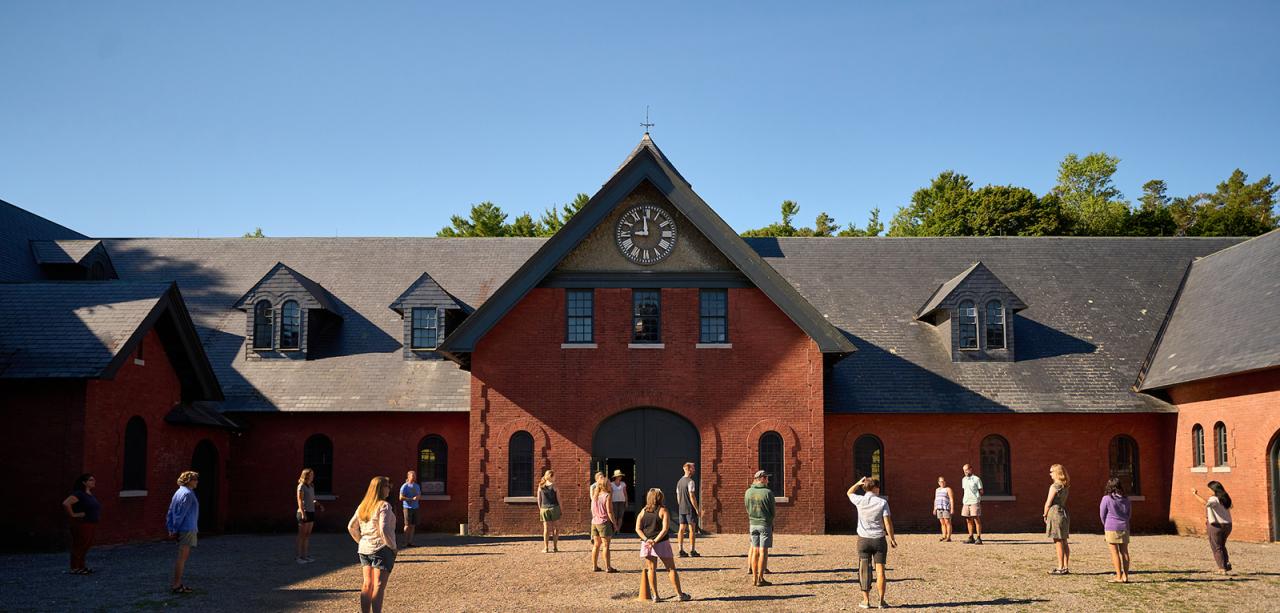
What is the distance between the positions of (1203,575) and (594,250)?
15.4 metres

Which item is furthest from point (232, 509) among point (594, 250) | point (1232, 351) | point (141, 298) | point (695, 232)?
point (1232, 351)

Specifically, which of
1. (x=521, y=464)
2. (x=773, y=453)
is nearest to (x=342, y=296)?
(x=521, y=464)

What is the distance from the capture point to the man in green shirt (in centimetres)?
1731

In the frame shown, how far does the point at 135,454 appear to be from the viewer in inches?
1026

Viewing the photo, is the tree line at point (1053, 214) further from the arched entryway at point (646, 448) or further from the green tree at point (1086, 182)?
the arched entryway at point (646, 448)

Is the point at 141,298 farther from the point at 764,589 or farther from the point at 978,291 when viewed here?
the point at 978,291

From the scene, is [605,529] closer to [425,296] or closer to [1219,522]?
[1219,522]

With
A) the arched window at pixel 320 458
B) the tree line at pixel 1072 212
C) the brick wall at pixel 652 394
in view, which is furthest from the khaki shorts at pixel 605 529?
the tree line at pixel 1072 212

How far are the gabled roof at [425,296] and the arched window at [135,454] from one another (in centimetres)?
778

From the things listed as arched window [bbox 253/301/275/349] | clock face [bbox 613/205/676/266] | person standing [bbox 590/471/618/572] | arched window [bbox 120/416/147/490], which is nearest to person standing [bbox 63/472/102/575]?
arched window [bbox 120/416/147/490]

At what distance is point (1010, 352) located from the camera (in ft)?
102

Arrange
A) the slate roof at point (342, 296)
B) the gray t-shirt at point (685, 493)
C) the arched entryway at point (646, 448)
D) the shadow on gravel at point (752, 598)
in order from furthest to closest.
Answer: the slate roof at point (342, 296) → the arched entryway at point (646, 448) → the gray t-shirt at point (685, 493) → the shadow on gravel at point (752, 598)

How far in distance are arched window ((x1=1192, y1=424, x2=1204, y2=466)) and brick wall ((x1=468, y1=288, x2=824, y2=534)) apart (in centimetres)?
974

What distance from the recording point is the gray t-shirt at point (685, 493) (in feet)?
70.7
